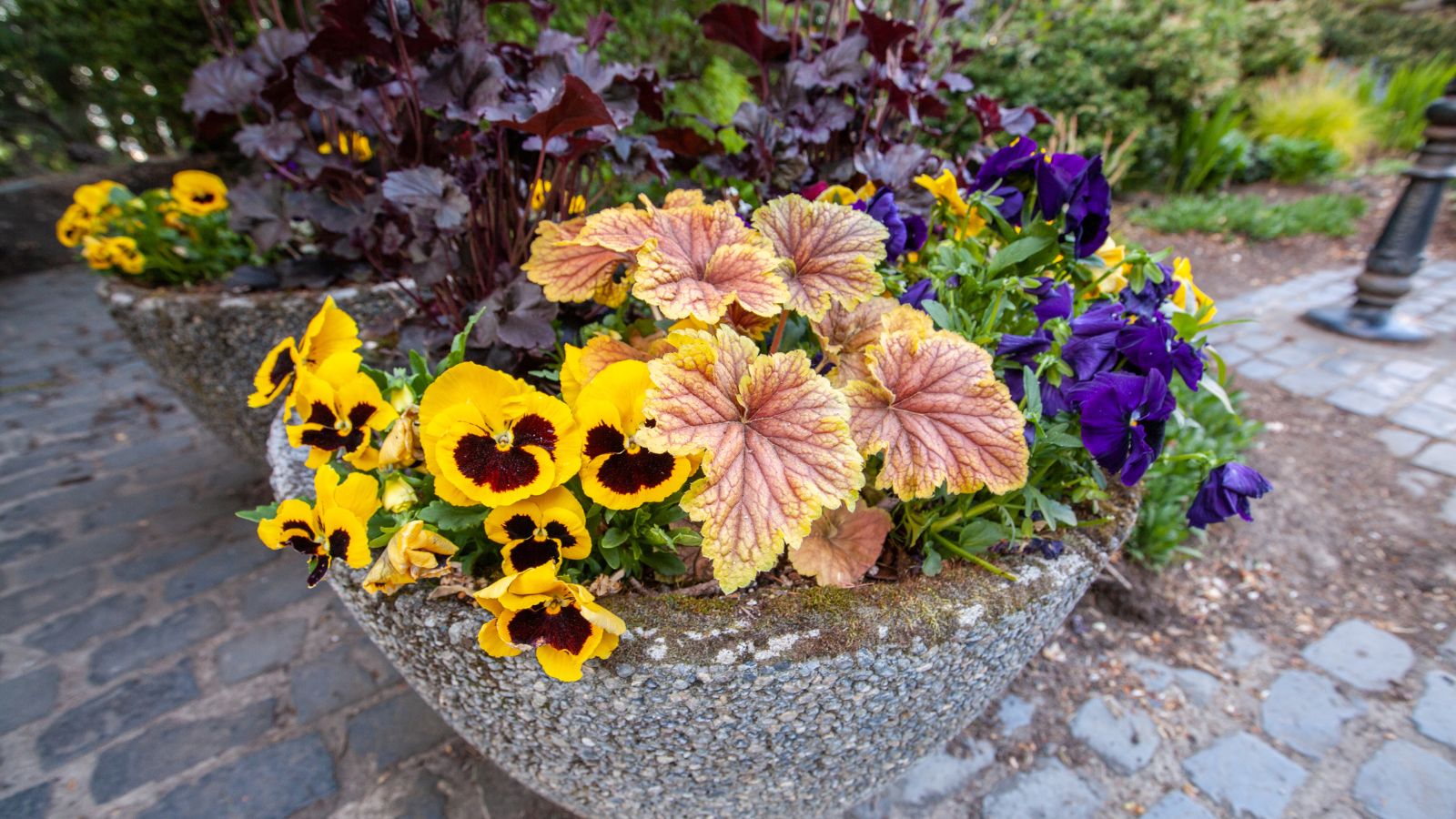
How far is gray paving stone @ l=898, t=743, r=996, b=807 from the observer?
1574 mm

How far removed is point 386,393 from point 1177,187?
6.87m

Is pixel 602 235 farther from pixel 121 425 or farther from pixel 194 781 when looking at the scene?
pixel 121 425

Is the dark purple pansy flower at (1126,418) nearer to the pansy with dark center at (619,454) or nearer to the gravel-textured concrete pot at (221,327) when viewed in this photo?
the pansy with dark center at (619,454)

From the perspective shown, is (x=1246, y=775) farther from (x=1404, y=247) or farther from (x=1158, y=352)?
(x=1404, y=247)

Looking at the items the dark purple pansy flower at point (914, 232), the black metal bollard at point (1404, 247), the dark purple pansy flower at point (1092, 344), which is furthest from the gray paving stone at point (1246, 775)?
the black metal bollard at point (1404, 247)

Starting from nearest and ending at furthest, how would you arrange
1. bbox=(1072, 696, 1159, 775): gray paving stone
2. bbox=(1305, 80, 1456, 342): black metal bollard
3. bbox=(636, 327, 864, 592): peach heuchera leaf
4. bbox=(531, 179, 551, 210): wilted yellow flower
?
bbox=(636, 327, 864, 592): peach heuchera leaf < bbox=(1072, 696, 1159, 775): gray paving stone < bbox=(531, 179, 551, 210): wilted yellow flower < bbox=(1305, 80, 1456, 342): black metal bollard

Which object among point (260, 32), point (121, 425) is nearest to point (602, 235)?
point (260, 32)

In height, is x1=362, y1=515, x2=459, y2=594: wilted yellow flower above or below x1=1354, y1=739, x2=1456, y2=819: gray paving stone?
above

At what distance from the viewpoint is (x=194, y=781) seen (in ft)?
5.25

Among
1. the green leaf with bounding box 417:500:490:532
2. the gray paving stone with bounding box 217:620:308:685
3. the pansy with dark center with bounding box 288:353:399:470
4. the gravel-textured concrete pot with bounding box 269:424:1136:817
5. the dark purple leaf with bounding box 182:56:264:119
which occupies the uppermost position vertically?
the dark purple leaf with bounding box 182:56:264:119

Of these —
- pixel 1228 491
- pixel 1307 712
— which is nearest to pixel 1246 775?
pixel 1307 712

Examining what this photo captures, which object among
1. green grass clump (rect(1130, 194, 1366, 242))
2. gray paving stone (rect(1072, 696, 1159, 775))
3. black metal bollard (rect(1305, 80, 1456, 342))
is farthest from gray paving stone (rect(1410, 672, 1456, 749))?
green grass clump (rect(1130, 194, 1366, 242))

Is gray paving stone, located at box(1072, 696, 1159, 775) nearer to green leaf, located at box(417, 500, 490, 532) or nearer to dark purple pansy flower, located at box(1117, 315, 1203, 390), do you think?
dark purple pansy flower, located at box(1117, 315, 1203, 390)

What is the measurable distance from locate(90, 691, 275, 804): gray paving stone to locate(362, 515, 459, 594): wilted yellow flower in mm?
1152
